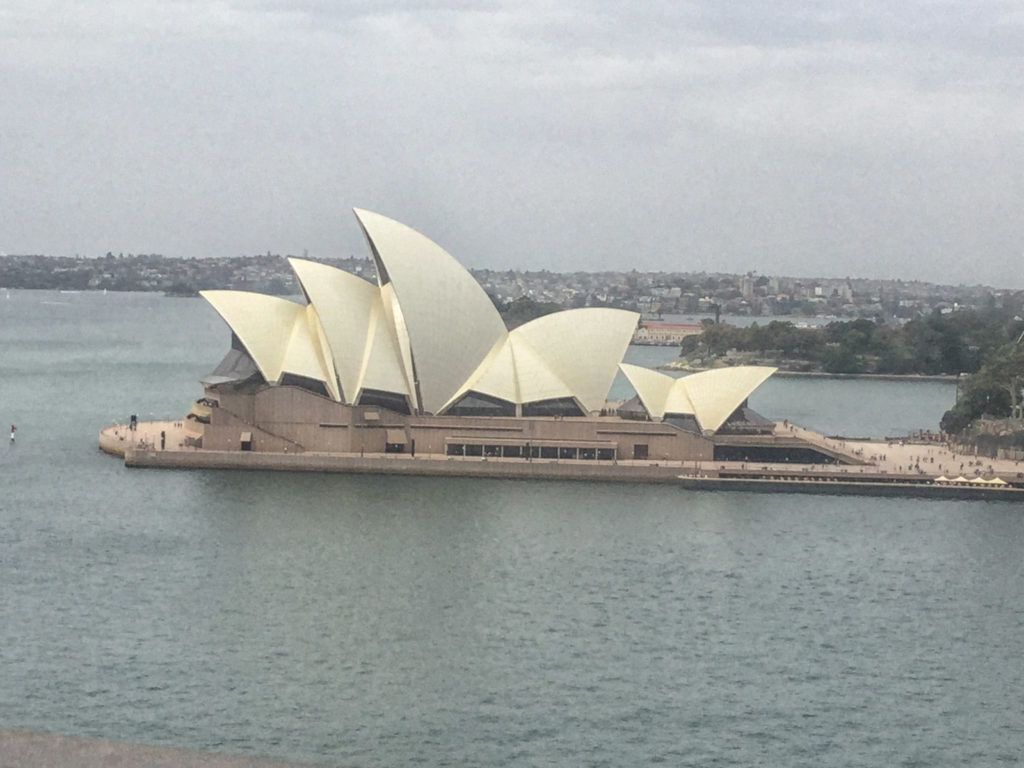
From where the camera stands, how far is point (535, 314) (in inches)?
4154

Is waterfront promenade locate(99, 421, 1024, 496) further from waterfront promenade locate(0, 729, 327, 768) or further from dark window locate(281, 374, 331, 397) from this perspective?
waterfront promenade locate(0, 729, 327, 768)

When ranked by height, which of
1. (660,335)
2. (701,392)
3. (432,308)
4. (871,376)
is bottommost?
(701,392)

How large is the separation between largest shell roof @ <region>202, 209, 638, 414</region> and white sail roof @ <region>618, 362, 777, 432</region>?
3.73ft

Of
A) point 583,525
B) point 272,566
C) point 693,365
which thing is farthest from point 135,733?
point 693,365

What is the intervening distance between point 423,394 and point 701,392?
7554 mm

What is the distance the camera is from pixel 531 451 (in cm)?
4269

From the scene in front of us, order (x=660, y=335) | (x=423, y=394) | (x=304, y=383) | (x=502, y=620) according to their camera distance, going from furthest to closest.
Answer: (x=660, y=335), (x=423, y=394), (x=304, y=383), (x=502, y=620)

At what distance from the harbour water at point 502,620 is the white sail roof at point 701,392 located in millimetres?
3918

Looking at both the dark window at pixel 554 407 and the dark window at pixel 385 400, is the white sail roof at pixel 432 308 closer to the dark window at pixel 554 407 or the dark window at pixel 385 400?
the dark window at pixel 385 400

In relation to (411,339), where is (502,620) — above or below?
below

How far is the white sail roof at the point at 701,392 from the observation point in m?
43.3

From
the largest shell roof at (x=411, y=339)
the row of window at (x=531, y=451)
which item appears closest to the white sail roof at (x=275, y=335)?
the largest shell roof at (x=411, y=339)

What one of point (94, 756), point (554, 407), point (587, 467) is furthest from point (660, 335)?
point (94, 756)

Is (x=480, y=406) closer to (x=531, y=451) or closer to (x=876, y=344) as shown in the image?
(x=531, y=451)
